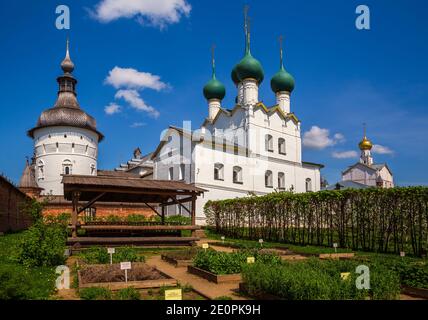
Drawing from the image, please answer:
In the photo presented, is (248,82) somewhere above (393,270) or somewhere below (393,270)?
above


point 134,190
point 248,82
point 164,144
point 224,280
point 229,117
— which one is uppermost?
point 248,82

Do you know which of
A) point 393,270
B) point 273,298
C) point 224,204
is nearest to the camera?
point 273,298

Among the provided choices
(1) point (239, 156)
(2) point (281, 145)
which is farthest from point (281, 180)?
(1) point (239, 156)

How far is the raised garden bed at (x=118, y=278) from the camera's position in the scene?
7.74 metres

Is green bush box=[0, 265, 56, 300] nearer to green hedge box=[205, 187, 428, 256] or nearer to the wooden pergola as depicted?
the wooden pergola

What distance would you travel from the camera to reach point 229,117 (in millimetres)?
39281

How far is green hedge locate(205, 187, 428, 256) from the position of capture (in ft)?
47.0

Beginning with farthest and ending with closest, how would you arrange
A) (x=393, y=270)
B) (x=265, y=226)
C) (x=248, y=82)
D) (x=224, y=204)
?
(x=248, y=82)
(x=224, y=204)
(x=265, y=226)
(x=393, y=270)

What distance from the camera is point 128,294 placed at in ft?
22.8

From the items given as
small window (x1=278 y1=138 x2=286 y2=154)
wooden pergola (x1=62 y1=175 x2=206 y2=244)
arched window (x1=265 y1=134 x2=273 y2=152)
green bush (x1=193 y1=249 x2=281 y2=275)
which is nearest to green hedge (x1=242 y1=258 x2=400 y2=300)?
green bush (x1=193 y1=249 x2=281 y2=275)

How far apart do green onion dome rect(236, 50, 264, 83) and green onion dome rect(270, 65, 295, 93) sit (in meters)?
3.26
